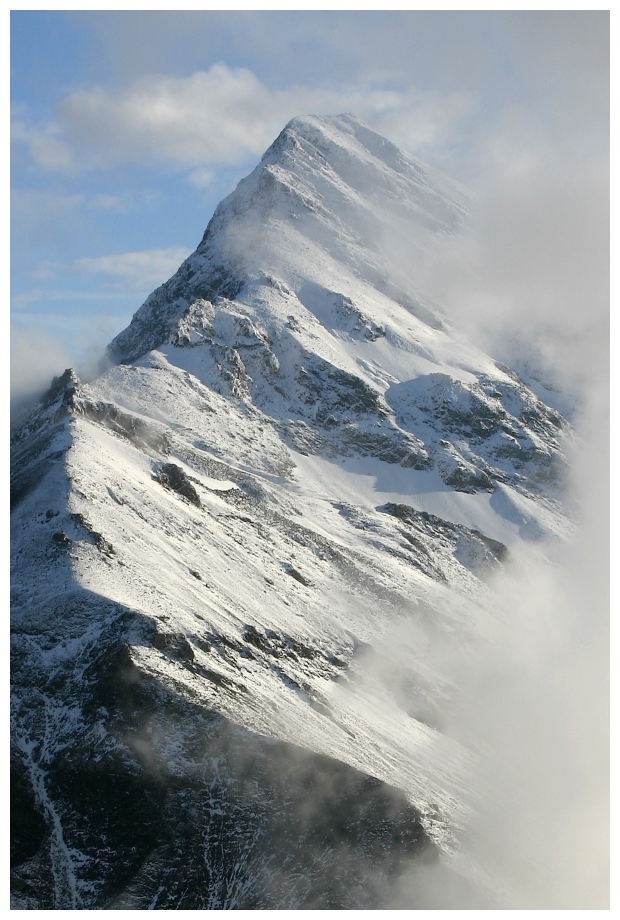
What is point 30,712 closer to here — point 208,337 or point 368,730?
point 368,730

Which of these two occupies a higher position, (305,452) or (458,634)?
(305,452)

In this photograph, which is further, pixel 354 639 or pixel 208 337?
pixel 208 337

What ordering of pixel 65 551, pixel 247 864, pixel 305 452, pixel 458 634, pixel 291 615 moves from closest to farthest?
pixel 247 864, pixel 65 551, pixel 291 615, pixel 458 634, pixel 305 452

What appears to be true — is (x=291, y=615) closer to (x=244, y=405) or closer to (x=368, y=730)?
(x=368, y=730)

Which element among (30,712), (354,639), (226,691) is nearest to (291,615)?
(354,639)
